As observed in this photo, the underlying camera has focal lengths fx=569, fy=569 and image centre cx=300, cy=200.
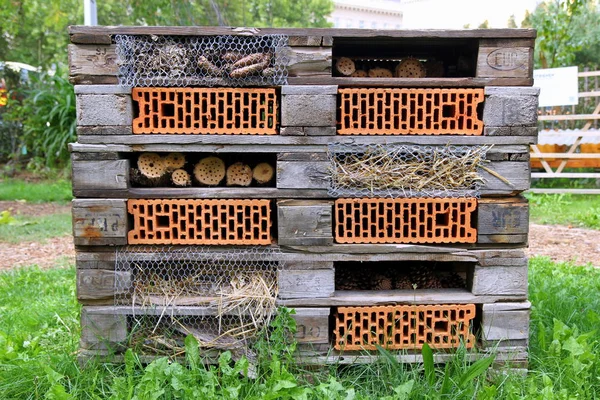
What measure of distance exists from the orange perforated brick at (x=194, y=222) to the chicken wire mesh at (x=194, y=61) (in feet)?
2.06

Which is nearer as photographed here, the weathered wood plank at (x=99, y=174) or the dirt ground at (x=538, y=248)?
the weathered wood plank at (x=99, y=174)

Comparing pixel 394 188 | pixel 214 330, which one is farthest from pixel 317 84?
pixel 214 330

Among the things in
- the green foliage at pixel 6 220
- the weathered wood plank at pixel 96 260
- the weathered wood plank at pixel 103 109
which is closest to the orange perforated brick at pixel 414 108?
the weathered wood plank at pixel 103 109

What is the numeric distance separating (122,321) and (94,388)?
1.20ft

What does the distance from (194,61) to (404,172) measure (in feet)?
4.15

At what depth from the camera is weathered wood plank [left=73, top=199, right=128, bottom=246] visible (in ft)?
9.82

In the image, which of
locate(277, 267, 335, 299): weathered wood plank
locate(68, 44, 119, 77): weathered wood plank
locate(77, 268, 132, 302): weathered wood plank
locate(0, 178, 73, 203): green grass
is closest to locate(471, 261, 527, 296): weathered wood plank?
locate(277, 267, 335, 299): weathered wood plank

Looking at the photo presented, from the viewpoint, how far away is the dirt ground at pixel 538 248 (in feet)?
20.5

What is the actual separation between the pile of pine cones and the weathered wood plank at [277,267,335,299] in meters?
0.39

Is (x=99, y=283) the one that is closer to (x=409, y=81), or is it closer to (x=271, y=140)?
(x=271, y=140)

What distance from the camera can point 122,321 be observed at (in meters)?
3.04

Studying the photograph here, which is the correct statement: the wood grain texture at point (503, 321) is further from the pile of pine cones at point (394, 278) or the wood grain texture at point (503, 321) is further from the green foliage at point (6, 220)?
the green foliage at point (6, 220)

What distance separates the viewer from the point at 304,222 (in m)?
3.02

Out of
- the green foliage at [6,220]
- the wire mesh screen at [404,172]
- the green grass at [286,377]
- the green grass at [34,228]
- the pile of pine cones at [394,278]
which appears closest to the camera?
the green grass at [286,377]
